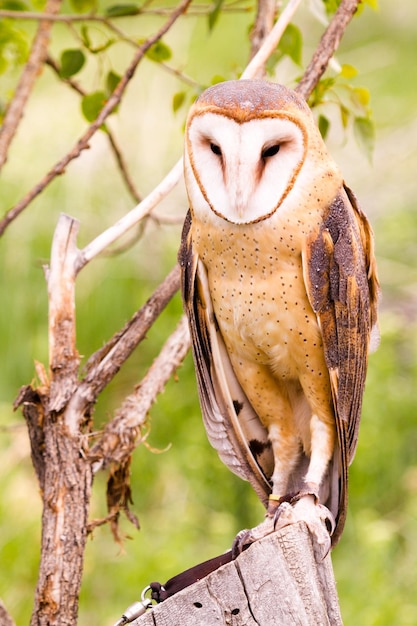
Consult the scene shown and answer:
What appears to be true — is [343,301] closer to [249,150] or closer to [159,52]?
[249,150]

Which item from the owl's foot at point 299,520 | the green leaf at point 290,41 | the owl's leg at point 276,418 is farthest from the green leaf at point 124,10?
the owl's foot at point 299,520

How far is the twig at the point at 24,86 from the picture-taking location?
2.70 metres

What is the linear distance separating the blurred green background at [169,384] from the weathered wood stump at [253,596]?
197cm

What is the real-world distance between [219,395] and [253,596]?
72cm

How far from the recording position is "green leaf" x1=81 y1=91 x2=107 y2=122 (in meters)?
2.65

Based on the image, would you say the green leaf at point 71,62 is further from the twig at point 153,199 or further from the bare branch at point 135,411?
the bare branch at point 135,411

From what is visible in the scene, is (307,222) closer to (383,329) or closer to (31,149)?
(383,329)

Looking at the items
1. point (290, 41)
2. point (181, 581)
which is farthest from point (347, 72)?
point (181, 581)

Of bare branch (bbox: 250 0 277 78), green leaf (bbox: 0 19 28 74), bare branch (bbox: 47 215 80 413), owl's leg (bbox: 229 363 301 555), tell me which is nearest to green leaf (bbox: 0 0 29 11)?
green leaf (bbox: 0 19 28 74)

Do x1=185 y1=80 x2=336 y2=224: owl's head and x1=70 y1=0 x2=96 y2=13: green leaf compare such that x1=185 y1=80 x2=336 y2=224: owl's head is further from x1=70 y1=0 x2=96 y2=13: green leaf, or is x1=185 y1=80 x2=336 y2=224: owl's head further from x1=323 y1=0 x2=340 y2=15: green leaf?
x1=70 y1=0 x2=96 y2=13: green leaf

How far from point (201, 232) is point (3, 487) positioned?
9.33 feet

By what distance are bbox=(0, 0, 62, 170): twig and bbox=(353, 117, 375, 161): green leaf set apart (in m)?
0.94

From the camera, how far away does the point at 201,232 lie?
214 centimetres

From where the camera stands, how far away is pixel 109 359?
87.9 inches
